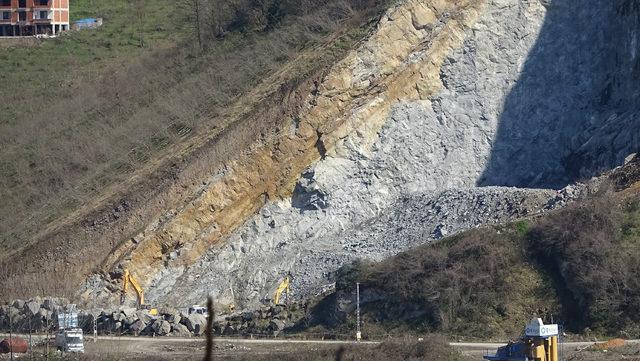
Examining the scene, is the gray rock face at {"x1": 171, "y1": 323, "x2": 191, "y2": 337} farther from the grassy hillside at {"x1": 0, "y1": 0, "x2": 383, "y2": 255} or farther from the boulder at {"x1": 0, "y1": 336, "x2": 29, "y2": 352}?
the grassy hillside at {"x1": 0, "y1": 0, "x2": 383, "y2": 255}

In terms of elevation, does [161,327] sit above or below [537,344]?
above

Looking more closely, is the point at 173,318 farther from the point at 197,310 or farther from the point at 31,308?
the point at 31,308

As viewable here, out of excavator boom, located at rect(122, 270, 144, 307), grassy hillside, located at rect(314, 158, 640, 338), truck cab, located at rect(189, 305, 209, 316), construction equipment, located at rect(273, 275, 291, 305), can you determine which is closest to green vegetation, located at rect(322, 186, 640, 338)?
grassy hillside, located at rect(314, 158, 640, 338)

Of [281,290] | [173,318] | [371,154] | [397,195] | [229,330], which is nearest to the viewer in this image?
[229,330]

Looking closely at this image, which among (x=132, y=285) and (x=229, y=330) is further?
(x=132, y=285)

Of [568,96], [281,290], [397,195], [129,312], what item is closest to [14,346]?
[129,312]

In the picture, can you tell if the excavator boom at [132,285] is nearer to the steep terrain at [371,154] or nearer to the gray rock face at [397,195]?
the steep terrain at [371,154]

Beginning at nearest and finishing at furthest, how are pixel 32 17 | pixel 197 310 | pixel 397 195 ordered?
1. pixel 197 310
2. pixel 397 195
3. pixel 32 17

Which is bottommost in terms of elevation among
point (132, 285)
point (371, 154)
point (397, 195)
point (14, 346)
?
point (14, 346)

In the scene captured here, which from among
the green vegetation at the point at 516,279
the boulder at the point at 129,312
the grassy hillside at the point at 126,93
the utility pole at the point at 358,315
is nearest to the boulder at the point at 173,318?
the boulder at the point at 129,312
